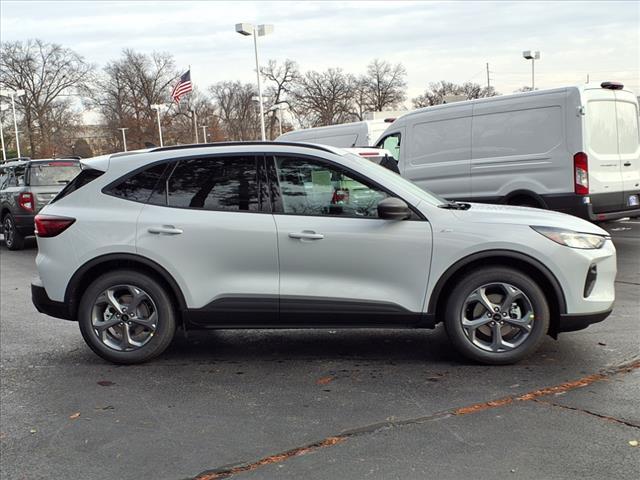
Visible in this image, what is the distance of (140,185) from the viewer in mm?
4957

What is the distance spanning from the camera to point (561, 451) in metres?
3.24

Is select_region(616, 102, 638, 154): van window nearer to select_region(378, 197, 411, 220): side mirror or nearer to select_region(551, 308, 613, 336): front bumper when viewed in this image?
select_region(551, 308, 613, 336): front bumper

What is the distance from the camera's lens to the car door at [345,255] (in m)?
4.55

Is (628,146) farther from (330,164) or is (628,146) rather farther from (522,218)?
(330,164)

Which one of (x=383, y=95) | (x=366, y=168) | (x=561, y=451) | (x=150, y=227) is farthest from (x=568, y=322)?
(x=383, y=95)

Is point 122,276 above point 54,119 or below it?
below

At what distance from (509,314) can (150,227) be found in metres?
2.71

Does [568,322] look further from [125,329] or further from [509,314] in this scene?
[125,329]

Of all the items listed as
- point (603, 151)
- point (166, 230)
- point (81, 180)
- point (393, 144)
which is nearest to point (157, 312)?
point (166, 230)

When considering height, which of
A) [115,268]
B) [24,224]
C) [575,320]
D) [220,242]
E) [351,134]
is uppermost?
[351,134]

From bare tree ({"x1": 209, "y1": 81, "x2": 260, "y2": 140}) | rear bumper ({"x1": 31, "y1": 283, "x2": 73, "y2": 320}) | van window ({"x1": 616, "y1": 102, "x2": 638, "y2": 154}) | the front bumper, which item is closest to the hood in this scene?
the front bumper

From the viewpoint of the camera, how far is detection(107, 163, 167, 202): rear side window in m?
4.93

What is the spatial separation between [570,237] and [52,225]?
388 centimetres

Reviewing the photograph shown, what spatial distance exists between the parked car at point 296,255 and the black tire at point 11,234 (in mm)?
9307
